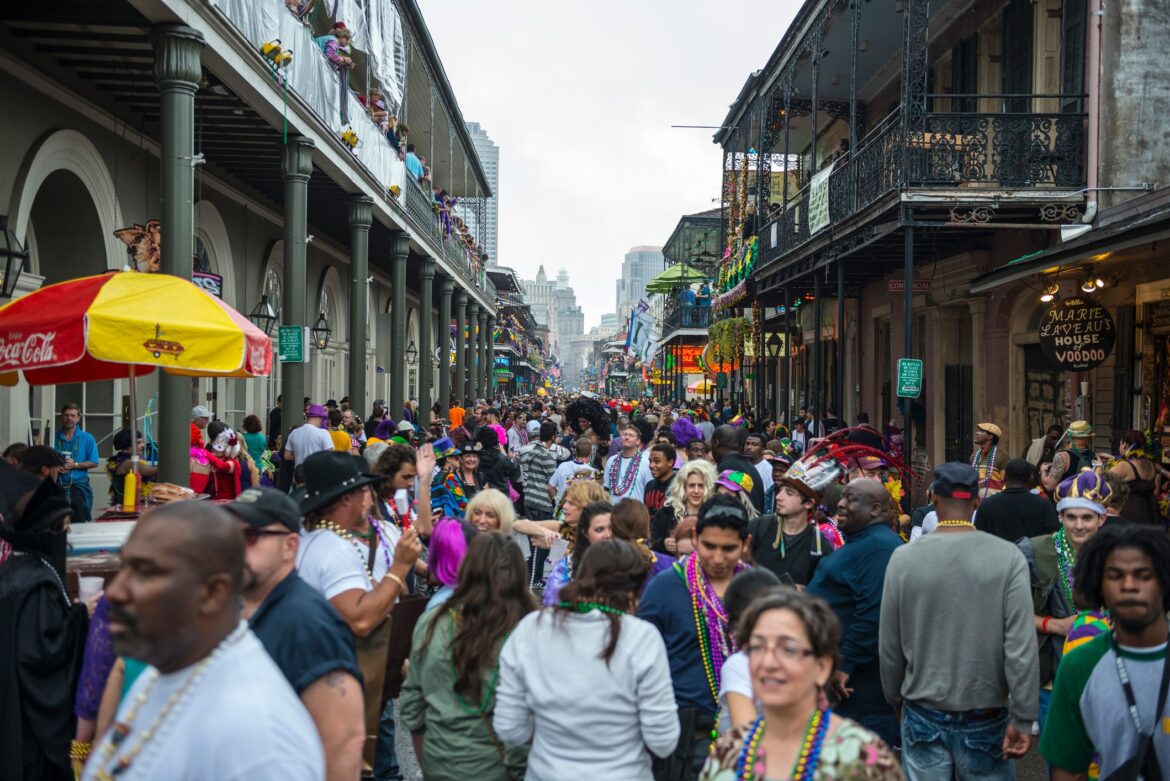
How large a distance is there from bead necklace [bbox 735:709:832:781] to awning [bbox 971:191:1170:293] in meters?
7.95

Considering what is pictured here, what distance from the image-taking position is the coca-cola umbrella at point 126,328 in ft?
20.2

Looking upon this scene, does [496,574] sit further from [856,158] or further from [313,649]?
[856,158]

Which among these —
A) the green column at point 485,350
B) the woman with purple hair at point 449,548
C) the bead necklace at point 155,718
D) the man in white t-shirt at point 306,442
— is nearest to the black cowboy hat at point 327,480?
the woman with purple hair at point 449,548

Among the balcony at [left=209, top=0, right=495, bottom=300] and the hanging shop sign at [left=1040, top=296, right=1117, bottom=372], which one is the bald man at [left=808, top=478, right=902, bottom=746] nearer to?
the hanging shop sign at [left=1040, top=296, right=1117, bottom=372]

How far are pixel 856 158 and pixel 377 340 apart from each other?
2371 centimetres

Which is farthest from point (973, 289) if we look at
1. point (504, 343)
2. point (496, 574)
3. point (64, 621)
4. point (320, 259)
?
point (504, 343)

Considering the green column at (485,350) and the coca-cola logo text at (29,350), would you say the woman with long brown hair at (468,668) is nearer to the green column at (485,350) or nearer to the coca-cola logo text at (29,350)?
the coca-cola logo text at (29,350)

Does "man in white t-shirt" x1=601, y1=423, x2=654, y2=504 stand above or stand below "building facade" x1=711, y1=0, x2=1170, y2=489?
below

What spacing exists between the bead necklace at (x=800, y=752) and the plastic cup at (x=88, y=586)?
143 inches

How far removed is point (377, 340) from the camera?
3706 cm

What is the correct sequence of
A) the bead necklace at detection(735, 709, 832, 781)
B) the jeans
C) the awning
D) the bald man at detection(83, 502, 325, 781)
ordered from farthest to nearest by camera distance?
1. the awning
2. the jeans
3. the bead necklace at detection(735, 709, 832, 781)
4. the bald man at detection(83, 502, 325, 781)

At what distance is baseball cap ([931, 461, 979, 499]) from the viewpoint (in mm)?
4930

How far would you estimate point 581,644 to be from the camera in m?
3.70

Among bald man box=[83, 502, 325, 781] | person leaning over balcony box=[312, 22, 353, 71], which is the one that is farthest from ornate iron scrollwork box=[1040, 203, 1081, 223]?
bald man box=[83, 502, 325, 781]
